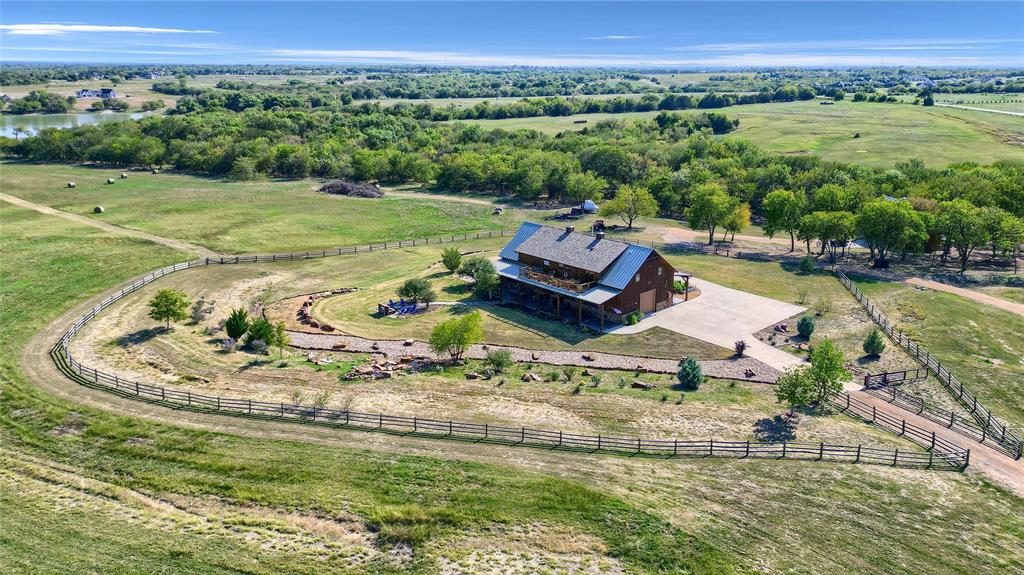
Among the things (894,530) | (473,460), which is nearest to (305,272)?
(473,460)

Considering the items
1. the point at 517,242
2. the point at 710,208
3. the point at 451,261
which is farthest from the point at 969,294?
the point at 451,261

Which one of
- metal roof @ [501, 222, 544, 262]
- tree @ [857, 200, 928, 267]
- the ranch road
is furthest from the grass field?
tree @ [857, 200, 928, 267]

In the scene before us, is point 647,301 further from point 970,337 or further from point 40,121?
point 40,121

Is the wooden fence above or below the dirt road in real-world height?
below

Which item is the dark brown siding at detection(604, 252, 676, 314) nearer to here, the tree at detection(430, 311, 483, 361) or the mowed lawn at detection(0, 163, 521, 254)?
the tree at detection(430, 311, 483, 361)

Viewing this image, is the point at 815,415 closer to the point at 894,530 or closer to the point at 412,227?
the point at 894,530

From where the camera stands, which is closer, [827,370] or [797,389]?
[797,389]
